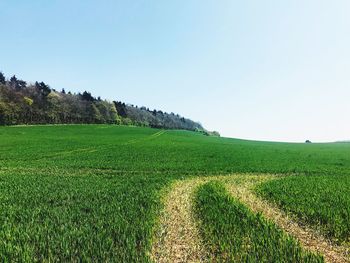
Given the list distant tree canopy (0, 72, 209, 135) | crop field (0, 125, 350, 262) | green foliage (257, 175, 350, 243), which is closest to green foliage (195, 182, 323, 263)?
crop field (0, 125, 350, 262)

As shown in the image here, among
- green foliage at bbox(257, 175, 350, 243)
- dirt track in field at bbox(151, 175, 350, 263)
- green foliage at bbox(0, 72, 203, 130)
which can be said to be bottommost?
dirt track in field at bbox(151, 175, 350, 263)

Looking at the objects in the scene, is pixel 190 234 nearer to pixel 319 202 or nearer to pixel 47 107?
pixel 319 202

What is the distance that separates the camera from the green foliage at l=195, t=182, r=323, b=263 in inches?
420

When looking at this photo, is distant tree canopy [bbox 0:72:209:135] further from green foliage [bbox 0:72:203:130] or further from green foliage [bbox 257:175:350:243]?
green foliage [bbox 257:175:350:243]

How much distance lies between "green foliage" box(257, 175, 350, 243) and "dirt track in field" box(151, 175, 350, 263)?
0.72 metres

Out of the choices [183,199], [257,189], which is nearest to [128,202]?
[183,199]

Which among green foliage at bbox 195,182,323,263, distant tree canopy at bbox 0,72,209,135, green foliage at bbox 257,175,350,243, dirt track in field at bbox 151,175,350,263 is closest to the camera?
green foliage at bbox 195,182,323,263

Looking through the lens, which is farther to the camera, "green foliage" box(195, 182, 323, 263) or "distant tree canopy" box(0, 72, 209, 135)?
"distant tree canopy" box(0, 72, 209, 135)

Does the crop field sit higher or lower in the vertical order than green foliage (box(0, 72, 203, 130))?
lower

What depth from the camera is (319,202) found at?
60.1ft

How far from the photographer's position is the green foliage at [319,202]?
46.3 ft

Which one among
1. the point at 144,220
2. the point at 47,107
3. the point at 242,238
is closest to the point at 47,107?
the point at 47,107

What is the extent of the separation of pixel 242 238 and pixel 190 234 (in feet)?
8.03

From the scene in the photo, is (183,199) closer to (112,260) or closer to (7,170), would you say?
(112,260)
